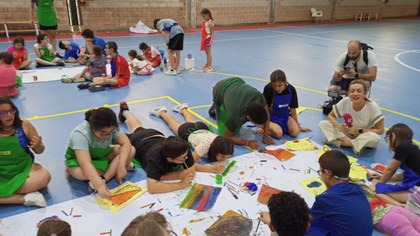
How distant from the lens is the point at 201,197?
2984 mm

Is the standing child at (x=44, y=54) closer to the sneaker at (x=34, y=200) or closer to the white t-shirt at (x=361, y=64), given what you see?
the sneaker at (x=34, y=200)

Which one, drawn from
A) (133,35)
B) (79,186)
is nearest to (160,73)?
(79,186)

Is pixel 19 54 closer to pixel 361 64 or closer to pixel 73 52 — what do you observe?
pixel 73 52

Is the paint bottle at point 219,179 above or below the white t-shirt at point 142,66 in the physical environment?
below

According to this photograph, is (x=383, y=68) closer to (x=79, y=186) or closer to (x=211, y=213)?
(x=211, y=213)

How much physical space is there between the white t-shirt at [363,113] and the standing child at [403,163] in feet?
3.35

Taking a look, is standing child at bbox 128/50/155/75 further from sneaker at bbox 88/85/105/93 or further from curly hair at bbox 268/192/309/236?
curly hair at bbox 268/192/309/236

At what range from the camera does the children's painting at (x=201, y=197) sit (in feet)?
9.39

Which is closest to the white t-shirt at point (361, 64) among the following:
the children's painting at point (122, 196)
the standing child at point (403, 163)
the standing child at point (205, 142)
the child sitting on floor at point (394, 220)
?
the standing child at point (403, 163)

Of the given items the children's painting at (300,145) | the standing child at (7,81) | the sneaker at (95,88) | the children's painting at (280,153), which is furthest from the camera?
the sneaker at (95,88)

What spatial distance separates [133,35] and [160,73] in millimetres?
5962

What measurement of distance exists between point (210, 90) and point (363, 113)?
2979 mm

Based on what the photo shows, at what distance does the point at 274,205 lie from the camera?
1.82 meters

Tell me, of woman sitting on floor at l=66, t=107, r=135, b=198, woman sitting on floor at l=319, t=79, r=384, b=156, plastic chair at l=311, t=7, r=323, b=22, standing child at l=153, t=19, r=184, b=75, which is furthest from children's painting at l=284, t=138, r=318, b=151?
plastic chair at l=311, t=7, r=323, b=22
